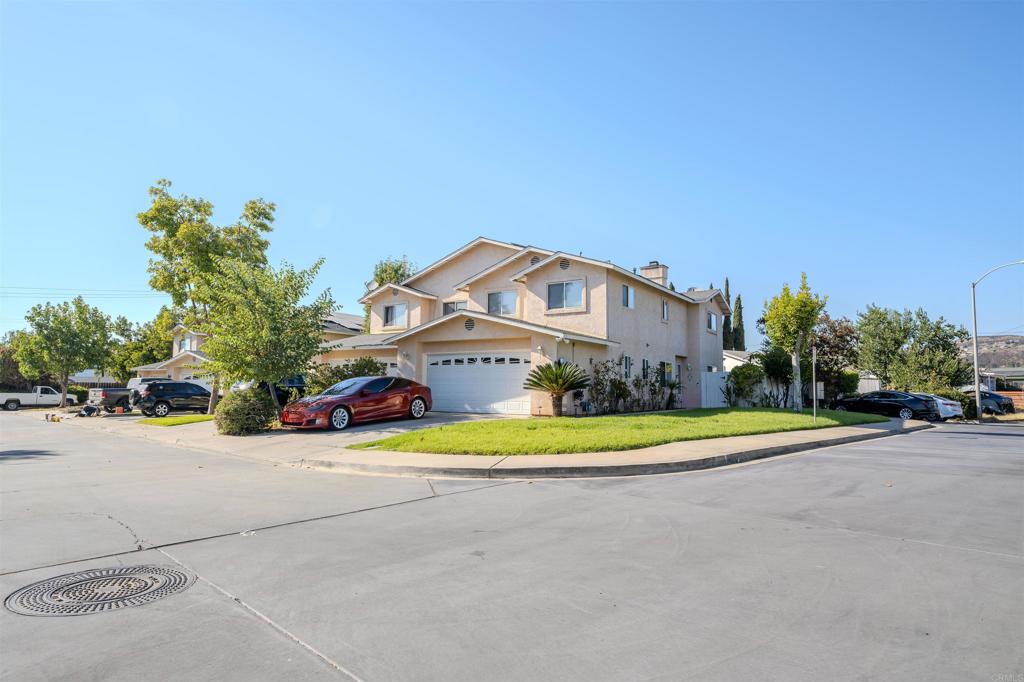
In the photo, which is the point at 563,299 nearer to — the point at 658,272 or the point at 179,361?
the point at 658,272

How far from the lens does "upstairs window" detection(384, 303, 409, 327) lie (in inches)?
1169

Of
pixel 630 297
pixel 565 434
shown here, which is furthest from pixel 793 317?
pixel 565 434

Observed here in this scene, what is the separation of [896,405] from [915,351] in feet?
24.8

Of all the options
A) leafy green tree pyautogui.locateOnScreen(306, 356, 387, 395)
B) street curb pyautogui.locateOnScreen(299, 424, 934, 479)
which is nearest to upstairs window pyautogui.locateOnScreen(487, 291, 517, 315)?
leafy green tree pyautogui.locateOnScreen(306, 356, 387, 395)

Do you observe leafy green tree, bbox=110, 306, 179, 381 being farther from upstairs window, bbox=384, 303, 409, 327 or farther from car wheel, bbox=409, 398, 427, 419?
car wheel, bbox=409, 398, 427, 419

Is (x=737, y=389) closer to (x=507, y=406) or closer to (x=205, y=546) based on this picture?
(x=507, y=406)

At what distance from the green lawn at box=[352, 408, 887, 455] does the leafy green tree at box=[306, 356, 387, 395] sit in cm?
1002

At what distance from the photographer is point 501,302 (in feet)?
86.1

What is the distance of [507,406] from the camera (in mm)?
21875

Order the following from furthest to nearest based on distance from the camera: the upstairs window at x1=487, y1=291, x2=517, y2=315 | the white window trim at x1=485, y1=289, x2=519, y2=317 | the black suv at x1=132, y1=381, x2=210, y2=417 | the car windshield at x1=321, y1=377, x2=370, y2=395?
the black suv at x1=132, y1=381, x2=210, y2=417 < the upstairs window at x1=487, y1=291, x2=517, y2=315 < the white window trim at x1=485, y1=289, x2=519, y2=317 < the car windshield at x1=321, y1=377, x2=370, y2=395

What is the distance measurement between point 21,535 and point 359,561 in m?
3.87

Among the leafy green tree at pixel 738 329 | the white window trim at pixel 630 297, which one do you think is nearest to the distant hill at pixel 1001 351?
the leafy green tree at pixel 738 329

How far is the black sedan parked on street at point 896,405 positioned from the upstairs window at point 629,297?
13324mm

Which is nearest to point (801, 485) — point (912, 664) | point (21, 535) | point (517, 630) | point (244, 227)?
point (912, 664)
